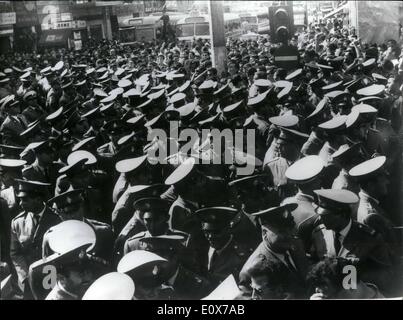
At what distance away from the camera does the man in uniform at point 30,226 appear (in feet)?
14.6

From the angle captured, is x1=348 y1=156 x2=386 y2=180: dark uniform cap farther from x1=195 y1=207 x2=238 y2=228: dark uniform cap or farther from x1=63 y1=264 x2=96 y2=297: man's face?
x1=63 y1=264 x2=96 y2=297: man's face

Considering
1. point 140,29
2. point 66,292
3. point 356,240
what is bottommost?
point 66,292

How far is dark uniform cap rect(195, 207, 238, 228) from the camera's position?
12.0 ft

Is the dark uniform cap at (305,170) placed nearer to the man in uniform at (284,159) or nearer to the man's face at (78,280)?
the man in uniform at (284,159)

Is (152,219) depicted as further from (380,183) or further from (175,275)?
(380,183)

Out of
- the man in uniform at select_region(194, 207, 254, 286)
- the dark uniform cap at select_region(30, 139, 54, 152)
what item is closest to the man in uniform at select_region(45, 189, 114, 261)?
the man in uniform at select_region(194, 207, 254, 286)

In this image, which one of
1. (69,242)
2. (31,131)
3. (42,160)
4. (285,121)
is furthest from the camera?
(31,131)

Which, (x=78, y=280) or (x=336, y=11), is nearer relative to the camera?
(x=78, y=280)

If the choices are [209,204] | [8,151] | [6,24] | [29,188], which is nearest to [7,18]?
[6,24]

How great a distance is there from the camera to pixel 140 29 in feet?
81.5

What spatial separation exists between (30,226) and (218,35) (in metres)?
8.43

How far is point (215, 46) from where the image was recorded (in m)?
11.6

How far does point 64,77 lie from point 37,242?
26.6 feet
